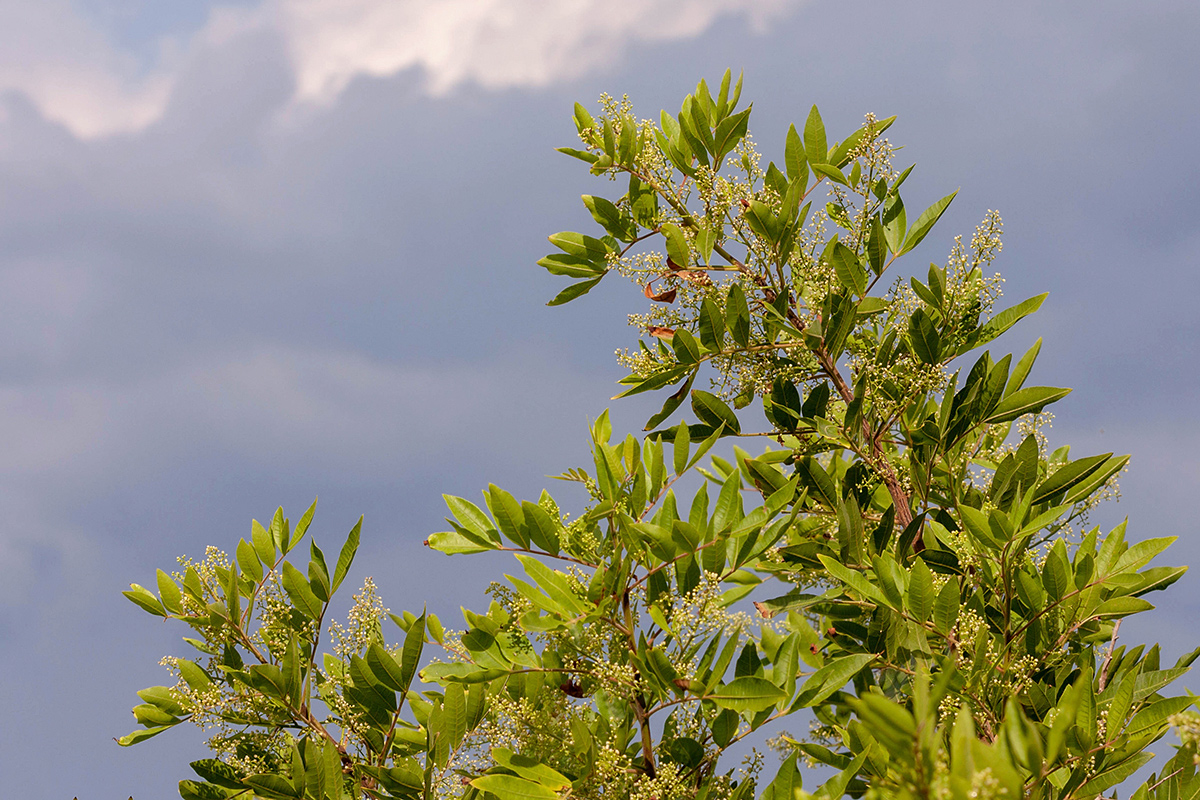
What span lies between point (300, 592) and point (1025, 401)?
8.65 feet

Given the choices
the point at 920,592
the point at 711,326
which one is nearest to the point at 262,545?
the point at 711,326

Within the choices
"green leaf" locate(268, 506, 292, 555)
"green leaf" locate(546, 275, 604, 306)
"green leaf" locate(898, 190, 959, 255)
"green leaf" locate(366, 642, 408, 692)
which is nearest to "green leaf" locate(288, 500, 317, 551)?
"green leaf" locate(268, 506, 292, 555)

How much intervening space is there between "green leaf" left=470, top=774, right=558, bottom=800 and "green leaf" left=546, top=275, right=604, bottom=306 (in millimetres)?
2020

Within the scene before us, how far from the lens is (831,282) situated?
338 cm

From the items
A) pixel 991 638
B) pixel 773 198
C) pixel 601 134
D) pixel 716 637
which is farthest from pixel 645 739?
pixel 601 134

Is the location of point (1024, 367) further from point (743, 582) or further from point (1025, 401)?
point (743, 582)

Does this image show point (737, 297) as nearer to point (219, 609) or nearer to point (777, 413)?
point (777, 413)

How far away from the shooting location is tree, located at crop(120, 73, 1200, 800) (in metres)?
2.67

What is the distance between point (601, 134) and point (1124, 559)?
2.49m

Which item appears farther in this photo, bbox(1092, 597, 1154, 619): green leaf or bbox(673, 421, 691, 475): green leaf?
bbox(673, 421, 691, 475): green leaf

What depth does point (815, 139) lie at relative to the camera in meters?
3.58

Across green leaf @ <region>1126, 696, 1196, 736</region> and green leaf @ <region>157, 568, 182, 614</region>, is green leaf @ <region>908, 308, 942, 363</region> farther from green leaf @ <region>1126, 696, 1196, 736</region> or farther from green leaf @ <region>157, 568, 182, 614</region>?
green leaf @ <region>157, 568, 182, 614</region>

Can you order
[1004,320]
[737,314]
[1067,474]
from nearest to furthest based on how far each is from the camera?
[1067,474] → [737,314] → [1004,320]

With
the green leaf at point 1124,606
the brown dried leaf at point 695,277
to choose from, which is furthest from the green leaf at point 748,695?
the brown dried leaf at point 695,277
